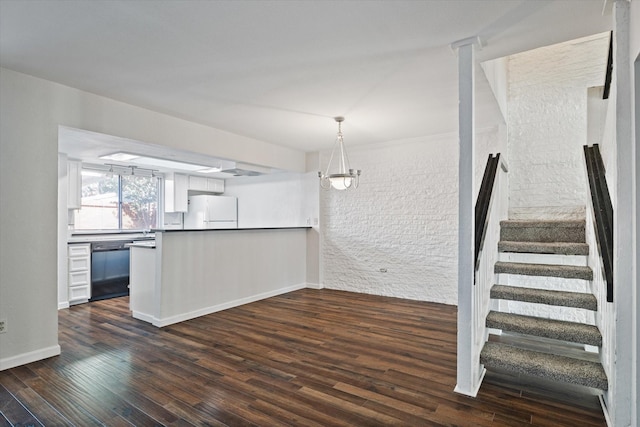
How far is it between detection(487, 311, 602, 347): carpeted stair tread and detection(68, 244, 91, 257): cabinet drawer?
567cm

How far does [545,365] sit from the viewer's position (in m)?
2.40

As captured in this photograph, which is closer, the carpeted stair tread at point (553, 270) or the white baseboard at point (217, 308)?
the carpeted stair tread at point (553, 270)

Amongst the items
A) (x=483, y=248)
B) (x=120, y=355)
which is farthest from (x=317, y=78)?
(x=120, y=355)

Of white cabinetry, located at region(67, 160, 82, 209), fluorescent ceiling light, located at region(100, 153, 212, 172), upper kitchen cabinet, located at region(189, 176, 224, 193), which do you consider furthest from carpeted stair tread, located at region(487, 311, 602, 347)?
upper kitchen cabinet, located at region(189, 176, 224, 193)

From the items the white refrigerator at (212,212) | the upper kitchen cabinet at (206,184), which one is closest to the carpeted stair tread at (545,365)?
the white refrigerator at (212,212)

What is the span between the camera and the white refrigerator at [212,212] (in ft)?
24.1

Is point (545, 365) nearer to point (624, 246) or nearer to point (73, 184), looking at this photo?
point (624, 246)

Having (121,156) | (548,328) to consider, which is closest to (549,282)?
(548,328)

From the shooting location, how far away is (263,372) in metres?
2.82

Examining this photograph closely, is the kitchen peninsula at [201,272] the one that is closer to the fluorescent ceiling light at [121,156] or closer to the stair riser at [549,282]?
the fluorescent ceiling light at [121,156]

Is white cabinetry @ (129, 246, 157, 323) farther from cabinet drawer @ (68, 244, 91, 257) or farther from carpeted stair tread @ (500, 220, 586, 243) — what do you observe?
carpeted stair tread @ (500, 220, 586, 243)

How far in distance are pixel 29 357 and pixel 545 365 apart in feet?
13.8

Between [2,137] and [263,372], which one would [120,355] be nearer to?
[263,372]

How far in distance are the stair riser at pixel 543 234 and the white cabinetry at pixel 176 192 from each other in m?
6.14
